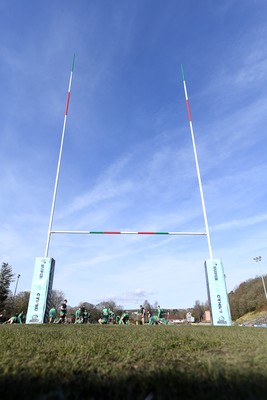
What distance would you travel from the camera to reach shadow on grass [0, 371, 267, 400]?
126 centimetres

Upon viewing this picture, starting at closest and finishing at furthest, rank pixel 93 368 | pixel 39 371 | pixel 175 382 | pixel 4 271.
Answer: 1. pixel 175 382
2. pixel 39 371
3. pixel 93 368
4. pixel 4 271

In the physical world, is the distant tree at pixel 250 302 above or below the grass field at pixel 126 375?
above

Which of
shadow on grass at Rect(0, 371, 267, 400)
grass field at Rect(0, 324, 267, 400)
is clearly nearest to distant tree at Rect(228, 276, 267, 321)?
grass field at Rect(0, 324, 267, 400)

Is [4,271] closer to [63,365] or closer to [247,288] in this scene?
[63,365]

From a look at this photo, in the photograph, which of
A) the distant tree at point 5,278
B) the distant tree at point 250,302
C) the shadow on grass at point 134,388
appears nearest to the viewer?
the shadow on grass at point 134,388

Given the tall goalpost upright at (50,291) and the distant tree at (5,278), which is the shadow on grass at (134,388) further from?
the distant tree at (5,278)

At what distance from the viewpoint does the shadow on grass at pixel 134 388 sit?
126cm

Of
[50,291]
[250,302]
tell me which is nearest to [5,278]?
[50,291]

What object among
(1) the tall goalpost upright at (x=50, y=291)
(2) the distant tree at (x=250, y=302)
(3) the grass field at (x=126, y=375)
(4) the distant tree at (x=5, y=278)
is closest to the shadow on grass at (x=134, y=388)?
(3) the grass field at (x=126, y=375)

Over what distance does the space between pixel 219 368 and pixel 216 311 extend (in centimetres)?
874

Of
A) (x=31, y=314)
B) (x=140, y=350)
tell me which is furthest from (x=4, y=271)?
(x=140, y=350)

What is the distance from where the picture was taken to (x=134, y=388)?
139 cm

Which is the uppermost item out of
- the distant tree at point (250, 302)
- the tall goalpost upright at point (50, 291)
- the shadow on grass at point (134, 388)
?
the distant tree at point (250, 302)

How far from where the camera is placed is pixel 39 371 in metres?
1.66
